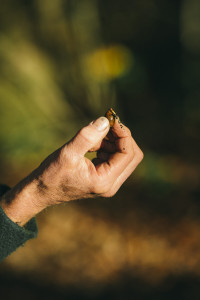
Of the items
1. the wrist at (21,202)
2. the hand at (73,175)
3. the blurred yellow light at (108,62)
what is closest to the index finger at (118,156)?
the hand at (73,175)

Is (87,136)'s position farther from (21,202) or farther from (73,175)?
(21,202)

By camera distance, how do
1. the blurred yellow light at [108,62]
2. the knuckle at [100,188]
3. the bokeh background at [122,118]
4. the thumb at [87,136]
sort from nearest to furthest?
1. the thumb at [87,136]
2. the knuckle at [100,188]
3. the bokeh background at [122,118]
4. the blurred yellow light at [108,62]

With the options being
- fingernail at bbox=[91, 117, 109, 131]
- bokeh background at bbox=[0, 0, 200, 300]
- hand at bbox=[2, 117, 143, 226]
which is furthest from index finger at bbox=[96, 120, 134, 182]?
bokeh background at bbox=[0, 0, 200, 300]

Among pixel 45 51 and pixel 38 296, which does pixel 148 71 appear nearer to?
pixel 45 51

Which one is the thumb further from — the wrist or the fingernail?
the wrist

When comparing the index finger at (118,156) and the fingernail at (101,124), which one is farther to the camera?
the index finger at (118,156)

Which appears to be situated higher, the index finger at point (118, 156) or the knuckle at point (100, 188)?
the index finger at point (118, 156)

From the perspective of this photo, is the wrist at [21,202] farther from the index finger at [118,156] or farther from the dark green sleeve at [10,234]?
the index finger at [118,156]
